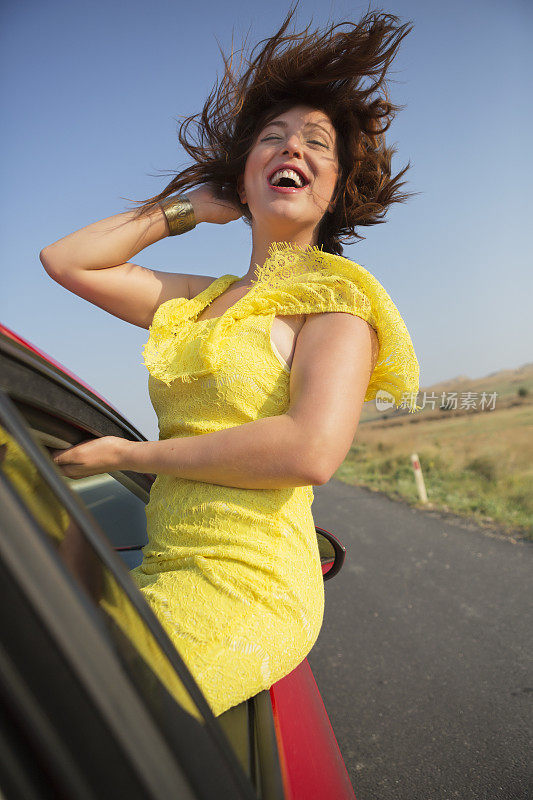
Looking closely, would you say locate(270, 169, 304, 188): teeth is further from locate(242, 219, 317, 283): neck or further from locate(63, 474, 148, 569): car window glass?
locate(63, 474, 148, 569): car window glass

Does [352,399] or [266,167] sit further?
[266,167]

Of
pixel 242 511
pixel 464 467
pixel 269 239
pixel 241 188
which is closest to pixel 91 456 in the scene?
pixel 242 511

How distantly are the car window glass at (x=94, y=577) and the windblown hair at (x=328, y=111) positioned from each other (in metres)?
1.53

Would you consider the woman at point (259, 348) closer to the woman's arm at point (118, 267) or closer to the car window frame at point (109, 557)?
the woman's arm at point (118, 267)

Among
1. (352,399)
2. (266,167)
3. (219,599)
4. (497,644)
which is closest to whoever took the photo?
(219,599)

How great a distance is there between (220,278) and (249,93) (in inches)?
28.8

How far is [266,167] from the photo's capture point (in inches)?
66.8

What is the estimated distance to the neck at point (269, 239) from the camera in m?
1.73

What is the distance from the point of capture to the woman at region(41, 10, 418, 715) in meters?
1.11

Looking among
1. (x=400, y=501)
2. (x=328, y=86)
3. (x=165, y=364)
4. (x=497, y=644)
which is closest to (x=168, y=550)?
(x=165, y=364)

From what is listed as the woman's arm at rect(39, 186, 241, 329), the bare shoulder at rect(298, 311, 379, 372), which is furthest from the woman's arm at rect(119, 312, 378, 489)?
the woman's arm at rect(39, 186, 241, 329)

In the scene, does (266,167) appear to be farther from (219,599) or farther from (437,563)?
(437,563)

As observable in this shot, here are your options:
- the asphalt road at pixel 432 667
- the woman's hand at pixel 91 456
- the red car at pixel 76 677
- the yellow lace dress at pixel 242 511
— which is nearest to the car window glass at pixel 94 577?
the red car at pixel 76 677

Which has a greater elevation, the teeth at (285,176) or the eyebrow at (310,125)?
the eyebrow at (310,125)
